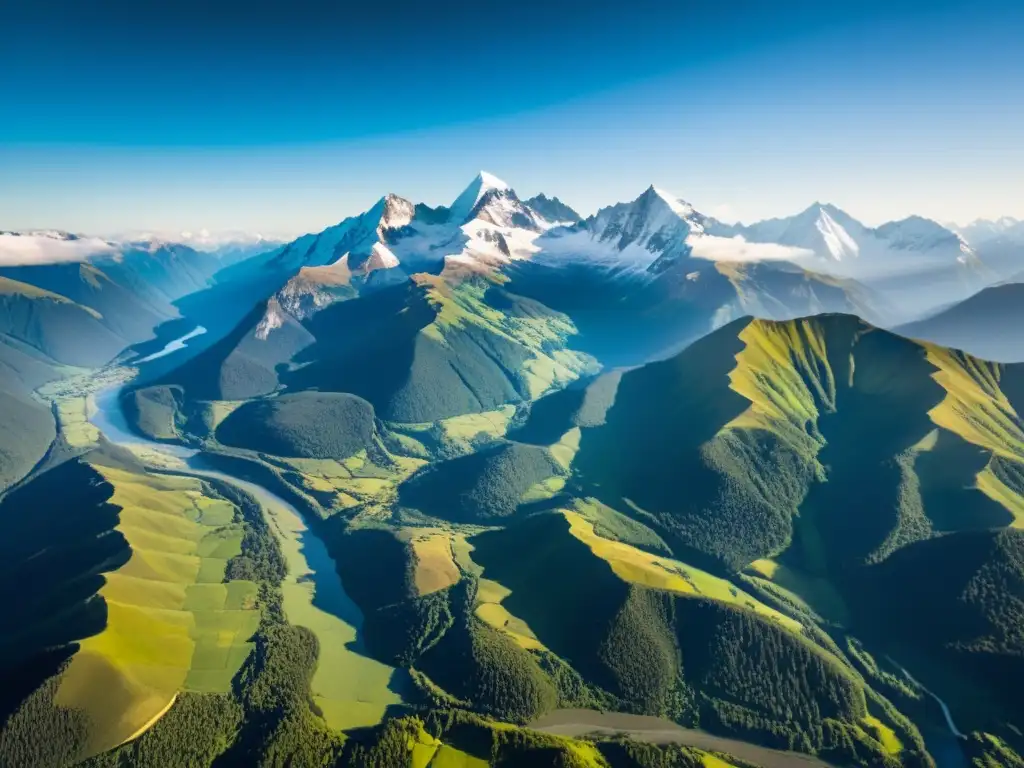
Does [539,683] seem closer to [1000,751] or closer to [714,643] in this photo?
[714,643]

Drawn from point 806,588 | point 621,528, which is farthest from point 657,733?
point 621,528

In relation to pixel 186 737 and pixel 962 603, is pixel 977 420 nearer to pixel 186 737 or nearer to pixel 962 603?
pixel 962 603

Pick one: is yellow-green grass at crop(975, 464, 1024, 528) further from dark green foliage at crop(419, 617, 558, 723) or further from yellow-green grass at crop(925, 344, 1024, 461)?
dark green foliage at crop(419, 617, 558, 723)

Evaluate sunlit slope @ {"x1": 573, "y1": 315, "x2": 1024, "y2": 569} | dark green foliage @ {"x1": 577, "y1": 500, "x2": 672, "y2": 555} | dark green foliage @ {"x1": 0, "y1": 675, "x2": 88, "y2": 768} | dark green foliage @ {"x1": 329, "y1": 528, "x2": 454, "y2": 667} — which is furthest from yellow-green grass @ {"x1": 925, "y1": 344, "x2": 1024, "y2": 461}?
dark green foliage @ {"x1": 0, "y1": 675, "x2": 88, "y2": 768}

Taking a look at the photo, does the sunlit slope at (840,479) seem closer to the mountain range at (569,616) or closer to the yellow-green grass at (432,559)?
the mountain range at (569,616)

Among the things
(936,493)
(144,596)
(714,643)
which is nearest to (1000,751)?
(714,643)

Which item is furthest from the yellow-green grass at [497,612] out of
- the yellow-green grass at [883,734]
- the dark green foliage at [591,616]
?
the yellow-green grass at [883,734]
